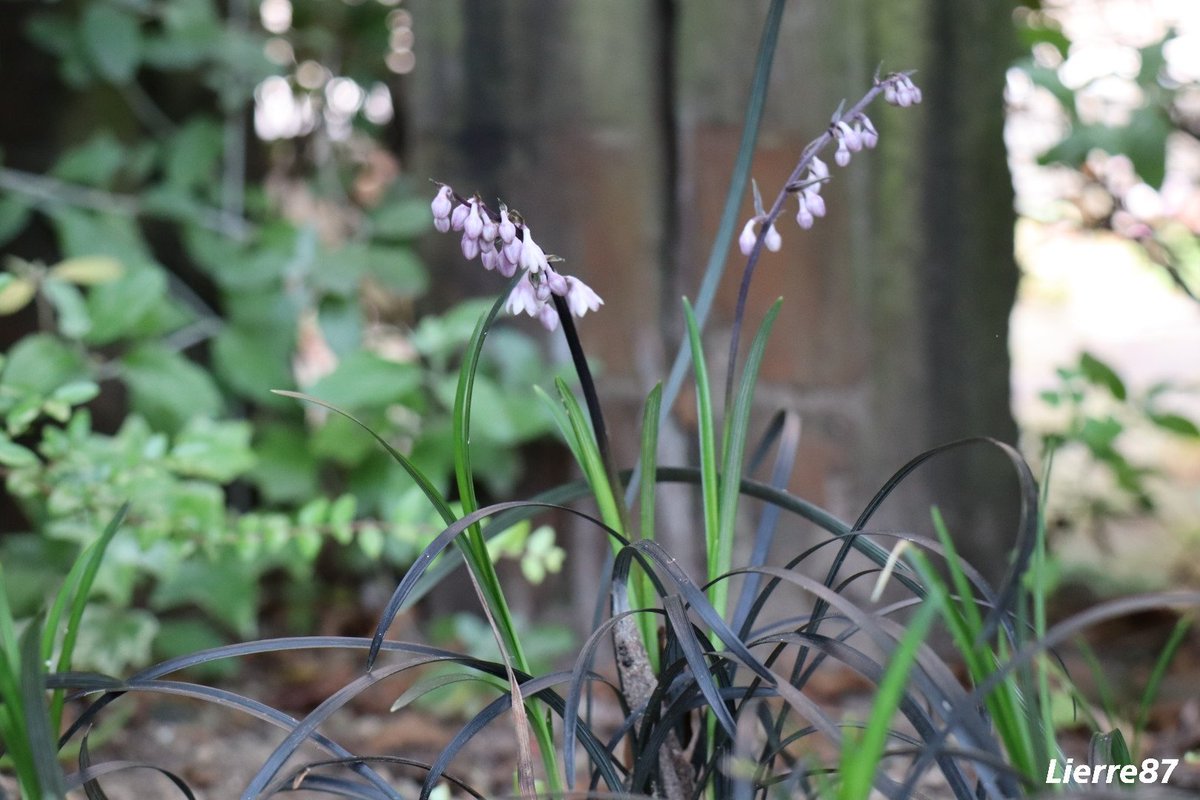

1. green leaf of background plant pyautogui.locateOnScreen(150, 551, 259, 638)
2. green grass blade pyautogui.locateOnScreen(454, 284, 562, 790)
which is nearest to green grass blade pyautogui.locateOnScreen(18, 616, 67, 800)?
green grass blade pyautogui.locateOnScreen(454, 284, 562, 790)

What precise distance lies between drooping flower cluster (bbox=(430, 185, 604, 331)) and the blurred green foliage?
1.54 feet

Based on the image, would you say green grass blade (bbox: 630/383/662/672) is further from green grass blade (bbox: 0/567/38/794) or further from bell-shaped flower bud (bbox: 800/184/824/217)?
green grass blade (bbox: 0/567/38/794)

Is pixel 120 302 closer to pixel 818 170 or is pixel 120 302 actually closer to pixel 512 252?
pixel 512 252

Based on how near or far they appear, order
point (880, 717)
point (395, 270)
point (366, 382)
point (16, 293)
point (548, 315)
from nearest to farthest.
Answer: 1. point (880, 717)
2. point (548, 315)
3. point (16, 293)
4. point (366, 382)
5. point (395, 270)

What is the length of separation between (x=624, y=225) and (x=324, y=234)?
114 cm

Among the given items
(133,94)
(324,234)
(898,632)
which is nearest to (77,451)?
(898,632)

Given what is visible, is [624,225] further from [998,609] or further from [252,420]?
[998,609]

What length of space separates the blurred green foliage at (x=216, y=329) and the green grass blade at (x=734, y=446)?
39cm

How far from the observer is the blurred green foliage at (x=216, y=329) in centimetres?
125

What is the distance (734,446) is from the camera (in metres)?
0.80

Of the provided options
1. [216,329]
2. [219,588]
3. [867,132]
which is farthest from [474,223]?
[216,329]

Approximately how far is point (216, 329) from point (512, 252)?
135 centimetres

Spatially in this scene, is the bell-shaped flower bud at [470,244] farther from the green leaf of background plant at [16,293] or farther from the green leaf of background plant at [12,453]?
the green leaf of background plant at [16,293]

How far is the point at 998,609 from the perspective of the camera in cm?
60
